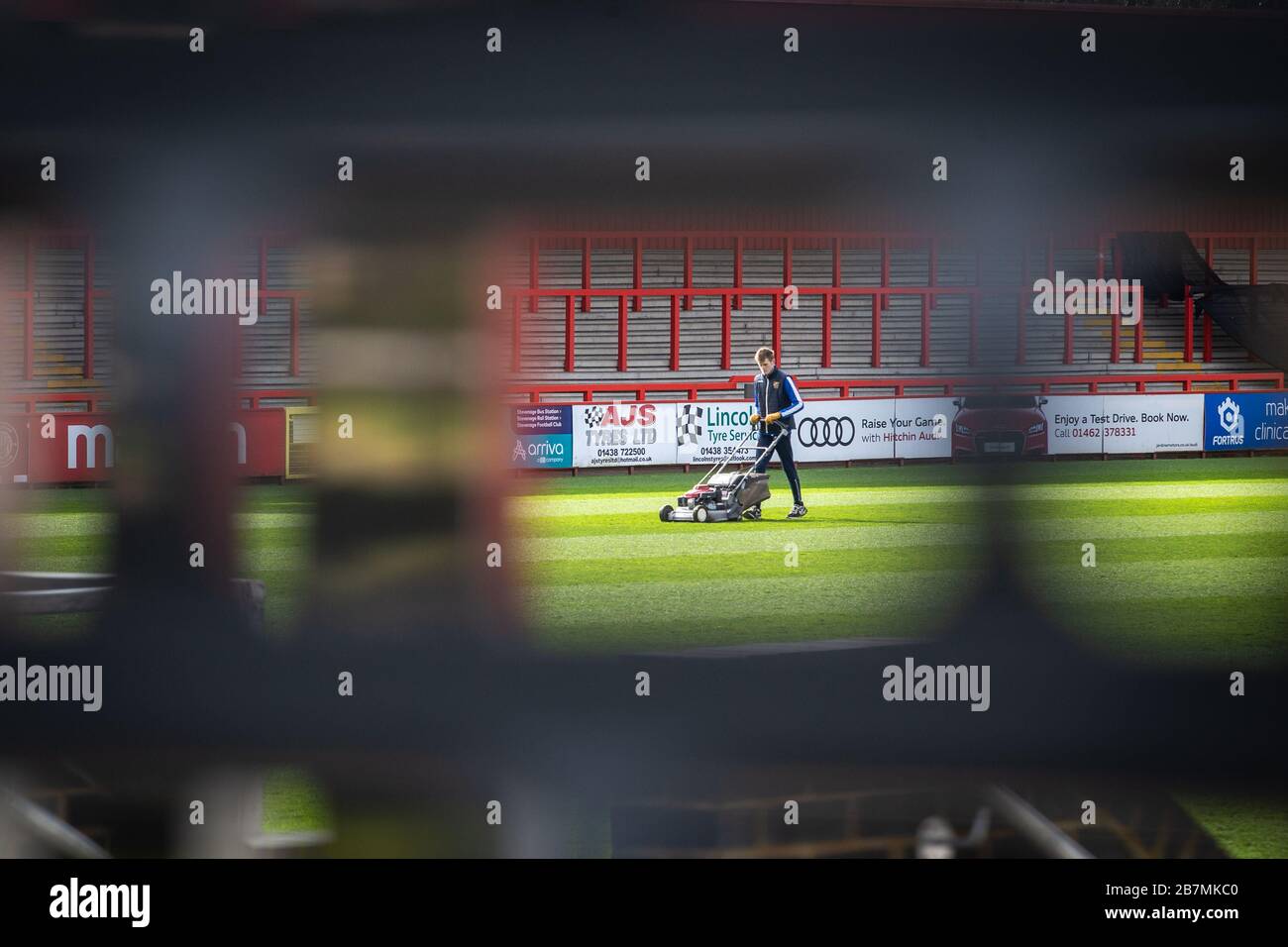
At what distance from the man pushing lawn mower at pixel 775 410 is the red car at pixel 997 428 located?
222 inches

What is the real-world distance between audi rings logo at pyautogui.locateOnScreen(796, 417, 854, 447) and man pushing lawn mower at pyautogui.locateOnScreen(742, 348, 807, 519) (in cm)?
343

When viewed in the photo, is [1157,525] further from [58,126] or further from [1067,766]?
[58,126]

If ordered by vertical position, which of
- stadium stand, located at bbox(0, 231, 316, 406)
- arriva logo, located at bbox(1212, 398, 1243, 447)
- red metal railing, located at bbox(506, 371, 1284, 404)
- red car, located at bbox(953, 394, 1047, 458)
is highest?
red metal railing, located at bbox(506, 371, 1284, 404)

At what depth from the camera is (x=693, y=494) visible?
8883 mm

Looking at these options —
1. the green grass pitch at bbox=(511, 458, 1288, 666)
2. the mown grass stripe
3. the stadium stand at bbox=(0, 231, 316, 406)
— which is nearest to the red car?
the green grass pitch at bbox=(511, 458, 1288, 666)

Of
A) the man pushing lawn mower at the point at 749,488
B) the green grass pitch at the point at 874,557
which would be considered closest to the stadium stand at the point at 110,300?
the green grass pitch at the point at 874,557

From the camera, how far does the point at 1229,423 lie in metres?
13.4

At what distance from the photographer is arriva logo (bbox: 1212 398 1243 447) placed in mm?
13258

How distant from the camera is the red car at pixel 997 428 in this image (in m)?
2.05

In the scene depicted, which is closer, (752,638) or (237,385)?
(237,385)

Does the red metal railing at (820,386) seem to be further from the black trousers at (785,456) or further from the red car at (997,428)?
the red car at (997,428)

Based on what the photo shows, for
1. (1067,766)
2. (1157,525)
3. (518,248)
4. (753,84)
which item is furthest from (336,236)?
(1157,525)

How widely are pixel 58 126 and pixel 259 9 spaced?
14.7 inches

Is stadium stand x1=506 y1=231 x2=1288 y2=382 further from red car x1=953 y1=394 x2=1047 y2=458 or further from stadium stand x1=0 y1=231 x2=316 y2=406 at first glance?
stadium stand x1=0 y1=231 x2=316 y2=406
